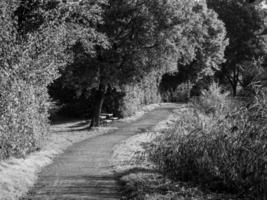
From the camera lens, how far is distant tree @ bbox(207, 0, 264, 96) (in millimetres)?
58719

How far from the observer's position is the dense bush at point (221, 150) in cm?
916

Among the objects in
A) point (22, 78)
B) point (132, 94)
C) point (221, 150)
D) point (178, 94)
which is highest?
point (22, 78)

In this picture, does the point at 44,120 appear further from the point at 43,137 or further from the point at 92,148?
the point at 92,148

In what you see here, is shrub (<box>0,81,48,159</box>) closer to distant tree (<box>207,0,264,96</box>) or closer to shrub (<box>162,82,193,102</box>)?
shrub (<box>162,82,193,102</box>)

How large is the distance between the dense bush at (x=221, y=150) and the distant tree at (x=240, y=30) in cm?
4604

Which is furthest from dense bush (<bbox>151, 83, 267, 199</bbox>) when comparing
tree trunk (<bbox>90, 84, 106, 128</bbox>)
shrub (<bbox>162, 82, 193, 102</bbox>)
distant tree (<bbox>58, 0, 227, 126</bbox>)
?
shrub (<bbox>162, 82, 193, 102</bbox>)

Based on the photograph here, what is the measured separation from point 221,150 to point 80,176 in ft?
14.2

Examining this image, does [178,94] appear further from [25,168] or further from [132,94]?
[25,168]

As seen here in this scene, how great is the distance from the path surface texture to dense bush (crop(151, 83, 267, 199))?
6.07 ft

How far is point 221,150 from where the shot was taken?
10.6 metres

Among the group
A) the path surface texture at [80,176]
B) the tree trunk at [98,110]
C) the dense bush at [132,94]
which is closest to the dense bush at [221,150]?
the path surface texture at [80,176]

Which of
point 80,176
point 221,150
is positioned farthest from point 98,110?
point 221,150

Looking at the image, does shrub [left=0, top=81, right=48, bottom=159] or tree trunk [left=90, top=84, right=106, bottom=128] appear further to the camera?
tree trunk [left=90, top=84, right=106, bottom=128]

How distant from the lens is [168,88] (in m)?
56.7
